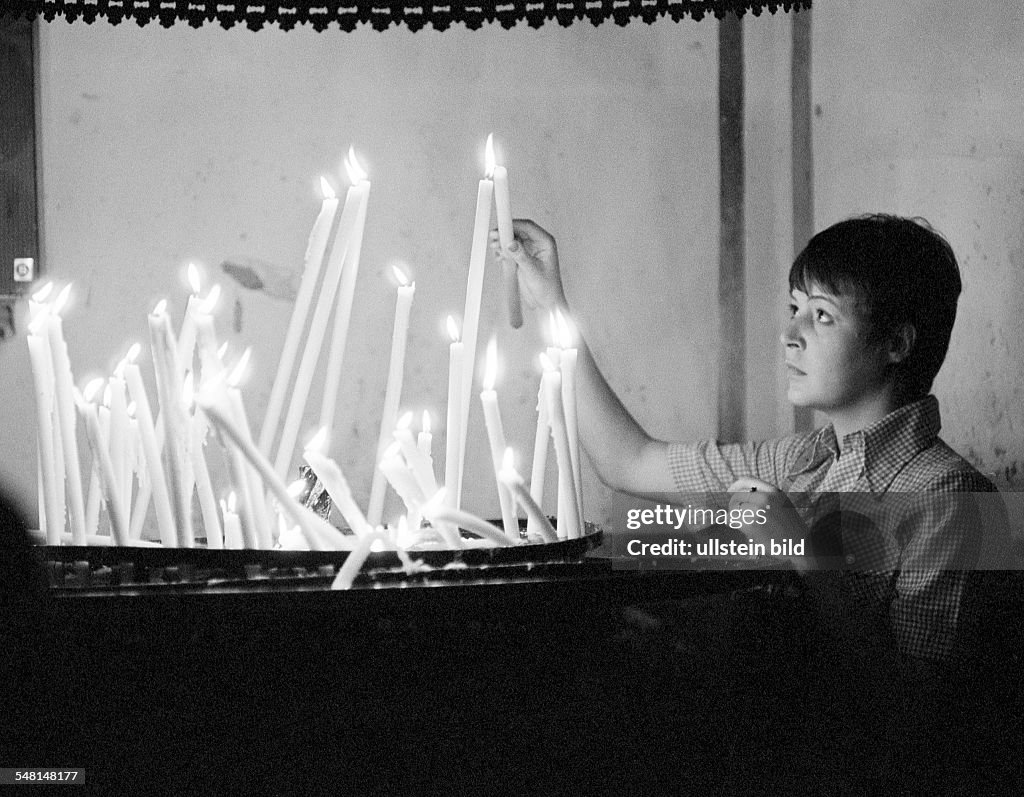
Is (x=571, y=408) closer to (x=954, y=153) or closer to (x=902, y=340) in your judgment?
(x=902, y=340)

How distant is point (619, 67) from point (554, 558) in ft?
4.05

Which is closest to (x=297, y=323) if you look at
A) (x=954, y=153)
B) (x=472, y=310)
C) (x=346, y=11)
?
(x=472, y=310)

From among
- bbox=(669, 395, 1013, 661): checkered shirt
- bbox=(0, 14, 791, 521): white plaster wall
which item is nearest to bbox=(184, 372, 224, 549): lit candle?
bbox=(669, 395, 1013, 661): checkered shirt

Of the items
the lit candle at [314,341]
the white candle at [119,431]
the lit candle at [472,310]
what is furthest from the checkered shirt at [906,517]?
the white candle at [119,431]

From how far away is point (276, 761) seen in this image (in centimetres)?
55

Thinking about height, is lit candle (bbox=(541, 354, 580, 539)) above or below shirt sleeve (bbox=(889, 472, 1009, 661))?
Answer: above

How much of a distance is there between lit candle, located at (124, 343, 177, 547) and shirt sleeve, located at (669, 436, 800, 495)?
934 millimetres

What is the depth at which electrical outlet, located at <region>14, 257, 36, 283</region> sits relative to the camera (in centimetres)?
157

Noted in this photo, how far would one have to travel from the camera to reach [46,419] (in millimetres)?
682

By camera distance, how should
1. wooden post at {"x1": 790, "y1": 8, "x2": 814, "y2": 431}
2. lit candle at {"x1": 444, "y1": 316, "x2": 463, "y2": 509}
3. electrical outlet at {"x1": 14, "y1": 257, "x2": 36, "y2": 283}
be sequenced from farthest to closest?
1. wooden post at {"x1": 790, "y1": 8, "x2": 814, "y2": 431}
2. electrical outlet at {"x1": 14, "y1": 257, "x2": 36, "y2": 283}
3. lit candle at {"x1": 444, "y1": 316, "x2": 463, "y2": 509}

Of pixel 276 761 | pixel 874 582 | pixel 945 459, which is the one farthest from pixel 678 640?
pixel 945 459

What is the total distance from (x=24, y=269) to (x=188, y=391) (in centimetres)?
98

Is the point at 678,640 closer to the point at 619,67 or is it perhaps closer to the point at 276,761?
the point at 276,761

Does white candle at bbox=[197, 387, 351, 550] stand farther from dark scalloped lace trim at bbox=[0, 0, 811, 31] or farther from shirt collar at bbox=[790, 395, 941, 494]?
shirt collar at bbox=[790, 395, 941, 494]
